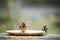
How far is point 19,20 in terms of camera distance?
2004 mm

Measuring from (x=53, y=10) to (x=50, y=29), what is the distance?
11.6 inches

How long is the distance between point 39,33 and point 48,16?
0.79 metres

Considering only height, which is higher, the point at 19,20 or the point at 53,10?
the point at 53,10

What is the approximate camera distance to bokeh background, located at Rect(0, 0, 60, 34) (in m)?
2.00

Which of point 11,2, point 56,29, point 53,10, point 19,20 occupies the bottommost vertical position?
point 56,29

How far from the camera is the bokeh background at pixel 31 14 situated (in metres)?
2.00

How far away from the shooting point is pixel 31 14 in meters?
2.01

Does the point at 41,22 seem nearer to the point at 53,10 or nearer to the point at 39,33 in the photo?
the point at 53,10

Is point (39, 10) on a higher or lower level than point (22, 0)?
lower

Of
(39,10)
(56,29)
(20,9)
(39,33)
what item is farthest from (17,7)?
(39,33)

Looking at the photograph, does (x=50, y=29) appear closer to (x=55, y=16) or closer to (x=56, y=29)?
(x=56, y=29)

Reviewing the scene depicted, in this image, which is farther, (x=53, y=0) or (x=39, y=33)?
(x=53, y=0)

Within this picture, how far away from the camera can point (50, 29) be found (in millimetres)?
1986

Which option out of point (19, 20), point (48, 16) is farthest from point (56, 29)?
point (19, 20)
